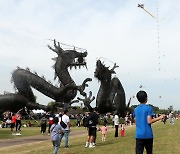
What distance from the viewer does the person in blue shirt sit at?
279 inches

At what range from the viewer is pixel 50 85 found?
4612 cm

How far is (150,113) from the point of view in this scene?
7.13 m

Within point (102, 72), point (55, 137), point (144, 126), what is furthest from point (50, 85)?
point (144, 126)

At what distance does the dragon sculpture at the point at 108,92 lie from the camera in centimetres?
5403

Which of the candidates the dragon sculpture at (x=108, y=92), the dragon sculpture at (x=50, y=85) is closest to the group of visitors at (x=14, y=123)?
the dragon sculpture at (x=50, y=85)

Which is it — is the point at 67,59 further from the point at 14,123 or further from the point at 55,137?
the point at 55,137

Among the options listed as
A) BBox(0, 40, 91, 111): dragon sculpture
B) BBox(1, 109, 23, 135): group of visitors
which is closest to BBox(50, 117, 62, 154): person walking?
BBox(1, 109, 23, 135): group of visitors

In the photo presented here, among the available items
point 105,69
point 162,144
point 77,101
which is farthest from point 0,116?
point 162,144

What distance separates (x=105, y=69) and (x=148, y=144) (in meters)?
47.1

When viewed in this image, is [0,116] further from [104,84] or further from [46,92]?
[104,84]

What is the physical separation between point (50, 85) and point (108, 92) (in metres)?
13.6

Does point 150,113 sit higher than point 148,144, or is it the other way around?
point 150,113

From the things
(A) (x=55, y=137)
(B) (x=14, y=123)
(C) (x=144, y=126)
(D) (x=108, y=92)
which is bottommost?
(B) (x=14, y=123)

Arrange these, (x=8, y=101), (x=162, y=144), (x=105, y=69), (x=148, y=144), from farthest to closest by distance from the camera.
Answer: (x=105, y=69)
(x=8, y=101)
(x=162, y=144)
(x=148, y=144)
